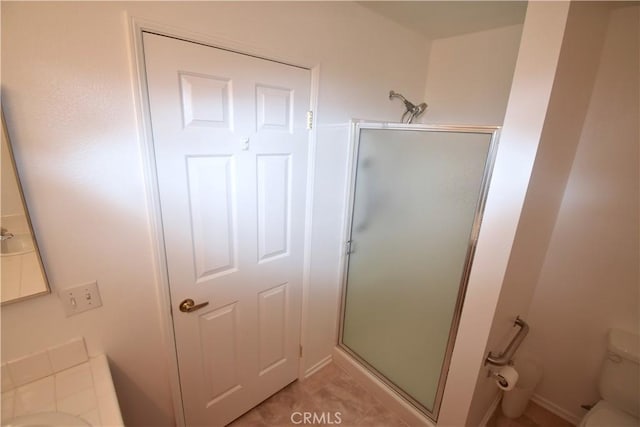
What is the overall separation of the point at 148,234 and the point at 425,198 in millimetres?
1292

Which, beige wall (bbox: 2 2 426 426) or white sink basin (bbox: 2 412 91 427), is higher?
beige wall (bbox: 2 2 426 426)

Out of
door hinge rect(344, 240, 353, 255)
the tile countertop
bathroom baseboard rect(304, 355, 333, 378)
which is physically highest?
door hinge rect(344, 240, 353, 255)

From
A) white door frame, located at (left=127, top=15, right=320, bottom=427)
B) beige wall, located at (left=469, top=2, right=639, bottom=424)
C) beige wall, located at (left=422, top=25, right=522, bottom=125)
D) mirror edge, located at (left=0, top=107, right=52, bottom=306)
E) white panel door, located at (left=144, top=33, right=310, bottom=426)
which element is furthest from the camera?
beige wall, located at (left=422, top=25, right=522, bottom=125)

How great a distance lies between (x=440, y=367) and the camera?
1515 mm

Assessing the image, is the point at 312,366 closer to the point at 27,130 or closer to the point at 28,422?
the point at 28,422

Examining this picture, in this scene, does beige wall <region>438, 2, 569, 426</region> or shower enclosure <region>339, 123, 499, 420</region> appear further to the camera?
shower enclosure <region>339, 123, 499, 420</region>

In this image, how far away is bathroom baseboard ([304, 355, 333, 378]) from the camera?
197 centimetres

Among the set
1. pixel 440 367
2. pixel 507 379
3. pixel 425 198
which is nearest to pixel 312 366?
pixel 440 367

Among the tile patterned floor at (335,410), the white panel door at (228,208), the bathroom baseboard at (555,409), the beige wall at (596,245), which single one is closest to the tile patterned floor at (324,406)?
the tile patterned floor at (335,410)

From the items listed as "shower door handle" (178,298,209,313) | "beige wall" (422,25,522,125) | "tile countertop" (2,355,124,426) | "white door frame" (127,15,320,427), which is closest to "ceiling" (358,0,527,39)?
"beige wall" (422,25,522,125)

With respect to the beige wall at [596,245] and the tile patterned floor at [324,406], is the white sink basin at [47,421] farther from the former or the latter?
the beige wall at [596,245]

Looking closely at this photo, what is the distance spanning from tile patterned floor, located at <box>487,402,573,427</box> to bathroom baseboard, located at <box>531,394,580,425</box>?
0.8 inches

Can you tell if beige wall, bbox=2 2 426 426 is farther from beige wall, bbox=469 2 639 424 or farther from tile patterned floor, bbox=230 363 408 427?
beige wall, bbox=469 2 639 424

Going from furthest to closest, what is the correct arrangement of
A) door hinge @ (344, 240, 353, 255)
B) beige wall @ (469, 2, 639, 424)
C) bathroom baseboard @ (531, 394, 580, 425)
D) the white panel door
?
door hinge @ (344, 240, 353, 255) < bathroom baseboard @ (531, 394, 580, 425) < beige wall @ (469, 2, 639, 424) < the white panel door
